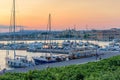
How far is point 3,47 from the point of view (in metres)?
102

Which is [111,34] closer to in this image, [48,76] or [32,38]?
[32,38]

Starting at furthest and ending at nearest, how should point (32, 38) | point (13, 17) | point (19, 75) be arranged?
point (32, 38)
point (13, 17)
point (19, 75)

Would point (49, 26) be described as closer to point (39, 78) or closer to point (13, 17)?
point (13, 17)

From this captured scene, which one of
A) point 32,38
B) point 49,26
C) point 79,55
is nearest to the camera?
point 79,55

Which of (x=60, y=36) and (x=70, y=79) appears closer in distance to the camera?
(x=70, y=79)

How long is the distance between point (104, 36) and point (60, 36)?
21.5 meters

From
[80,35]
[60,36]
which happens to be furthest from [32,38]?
[80,35]

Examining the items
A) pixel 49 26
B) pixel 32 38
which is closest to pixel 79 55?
pixel 49 26

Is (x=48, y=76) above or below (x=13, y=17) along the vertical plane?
below

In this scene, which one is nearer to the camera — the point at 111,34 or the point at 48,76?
the point at 48,76

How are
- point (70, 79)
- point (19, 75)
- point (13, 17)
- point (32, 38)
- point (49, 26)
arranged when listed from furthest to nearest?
point (32, 38), point (49, 26), point (13, 17), point (19, 75), point (70, 79)

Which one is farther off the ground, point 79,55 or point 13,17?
point 13,17

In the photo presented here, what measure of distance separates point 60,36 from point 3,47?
55857 mm

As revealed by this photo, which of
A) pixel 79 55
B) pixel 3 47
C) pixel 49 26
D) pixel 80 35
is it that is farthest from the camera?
pixel 80 35
